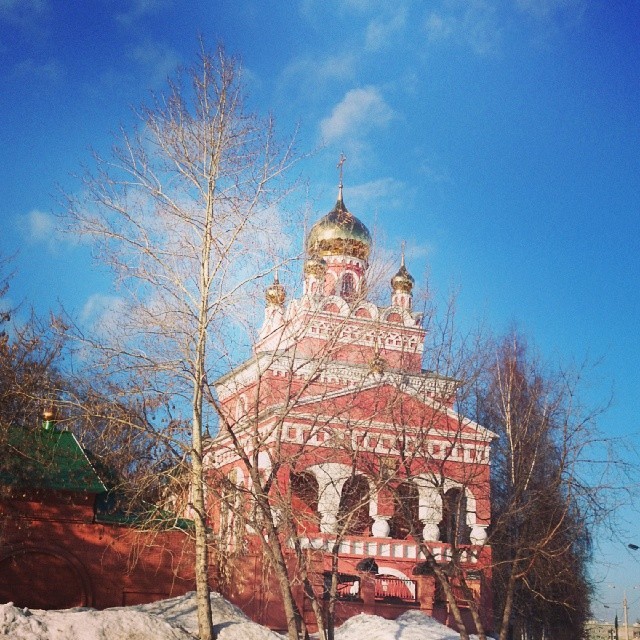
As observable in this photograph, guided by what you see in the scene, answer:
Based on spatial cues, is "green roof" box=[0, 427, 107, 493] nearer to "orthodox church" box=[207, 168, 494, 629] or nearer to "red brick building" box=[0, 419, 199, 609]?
"red brick building" box=[0, 419, 199, 609]

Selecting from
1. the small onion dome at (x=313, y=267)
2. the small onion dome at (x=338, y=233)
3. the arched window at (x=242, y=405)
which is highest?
the small onion dome at (x=338, y=233)

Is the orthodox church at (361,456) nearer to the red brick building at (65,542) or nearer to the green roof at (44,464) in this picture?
the red brick building at (65,542)

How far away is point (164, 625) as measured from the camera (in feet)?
31.2

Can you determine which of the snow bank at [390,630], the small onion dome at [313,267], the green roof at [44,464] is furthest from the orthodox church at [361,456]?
the green roof at [44,464]

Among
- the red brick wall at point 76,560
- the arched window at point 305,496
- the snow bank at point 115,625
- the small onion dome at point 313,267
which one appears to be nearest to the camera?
the snow bank at point 115,625

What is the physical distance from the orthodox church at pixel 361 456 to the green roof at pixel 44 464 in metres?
1.88

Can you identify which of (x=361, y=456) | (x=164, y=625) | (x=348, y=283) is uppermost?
(x=348, y=283)

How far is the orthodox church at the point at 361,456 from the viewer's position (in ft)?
32.8

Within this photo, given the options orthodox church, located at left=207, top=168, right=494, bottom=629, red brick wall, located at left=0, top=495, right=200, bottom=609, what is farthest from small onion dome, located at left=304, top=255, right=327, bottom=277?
red brick wall, located at left=0, top=495, right=200, bottom=609

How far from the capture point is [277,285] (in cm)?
980

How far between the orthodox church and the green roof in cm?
188

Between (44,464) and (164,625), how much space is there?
3.17 m

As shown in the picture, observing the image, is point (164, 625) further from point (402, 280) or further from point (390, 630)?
point (402, 280)

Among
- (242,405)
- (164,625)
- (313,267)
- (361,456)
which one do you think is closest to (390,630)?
(361,456)
